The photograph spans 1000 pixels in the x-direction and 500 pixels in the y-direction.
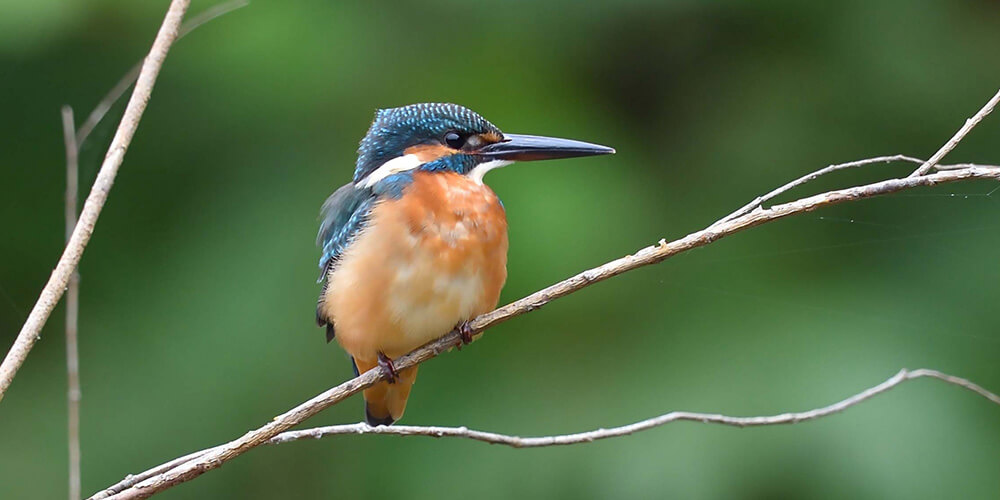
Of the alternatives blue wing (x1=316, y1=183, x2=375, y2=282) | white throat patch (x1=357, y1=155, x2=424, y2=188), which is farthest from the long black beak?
blue wing (x1=316, y1=183, x2=375, y2=282)

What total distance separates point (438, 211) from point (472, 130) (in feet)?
0.59

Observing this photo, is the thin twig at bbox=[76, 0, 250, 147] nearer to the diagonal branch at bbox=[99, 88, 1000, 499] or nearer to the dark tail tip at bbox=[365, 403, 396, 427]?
the diagonal branch at bbox=[99, 88, 1000, 499]

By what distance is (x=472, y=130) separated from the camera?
1678 millimetres

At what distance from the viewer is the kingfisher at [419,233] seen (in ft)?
5.11

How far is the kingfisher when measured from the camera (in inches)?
61.3

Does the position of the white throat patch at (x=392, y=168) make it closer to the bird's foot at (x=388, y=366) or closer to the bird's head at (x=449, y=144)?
the bird's head at (x=449, y=144)

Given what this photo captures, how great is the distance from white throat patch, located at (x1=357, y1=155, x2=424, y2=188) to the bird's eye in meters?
0.06

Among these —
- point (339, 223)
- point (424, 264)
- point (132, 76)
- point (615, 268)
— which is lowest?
point (615, 268)

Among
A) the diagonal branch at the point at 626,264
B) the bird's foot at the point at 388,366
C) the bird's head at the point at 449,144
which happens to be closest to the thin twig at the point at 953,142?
the diagonal branch at the point at 626,264

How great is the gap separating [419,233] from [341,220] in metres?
0.26

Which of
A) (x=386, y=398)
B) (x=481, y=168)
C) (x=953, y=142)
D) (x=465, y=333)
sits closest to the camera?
(x=953, y=142)

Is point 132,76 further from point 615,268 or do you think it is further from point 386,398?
point 615,268

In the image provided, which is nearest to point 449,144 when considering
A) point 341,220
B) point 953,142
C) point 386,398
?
point 341,220

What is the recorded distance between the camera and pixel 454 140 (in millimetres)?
1687
